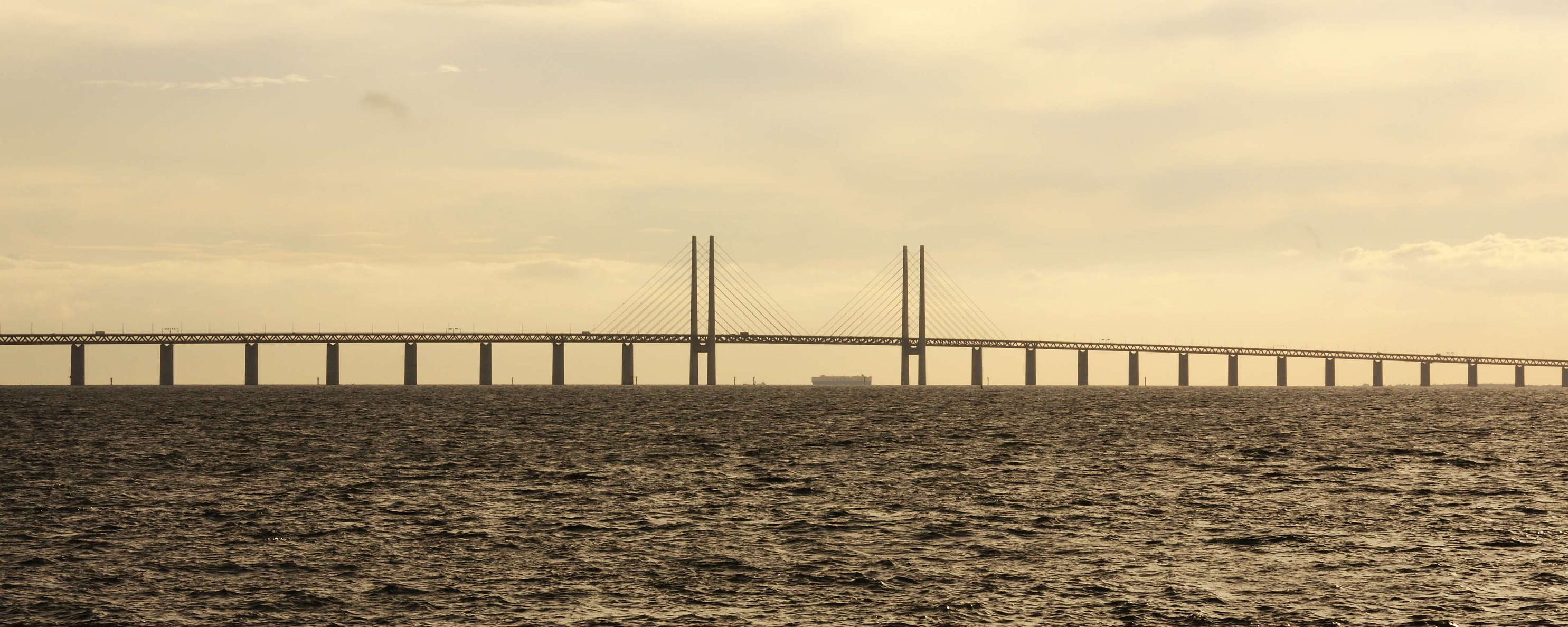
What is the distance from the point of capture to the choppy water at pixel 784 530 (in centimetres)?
2488

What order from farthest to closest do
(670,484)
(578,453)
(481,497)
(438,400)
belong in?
(438,400) → (578,453) → (670,484) → (481,497)

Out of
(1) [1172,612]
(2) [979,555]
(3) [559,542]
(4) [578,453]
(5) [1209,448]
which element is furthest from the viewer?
(5) [1209,448]

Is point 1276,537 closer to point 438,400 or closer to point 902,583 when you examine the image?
point 902,583

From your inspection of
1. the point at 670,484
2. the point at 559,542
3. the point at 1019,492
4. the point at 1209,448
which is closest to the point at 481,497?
the point at 670,484

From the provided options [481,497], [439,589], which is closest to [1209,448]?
[481,497]

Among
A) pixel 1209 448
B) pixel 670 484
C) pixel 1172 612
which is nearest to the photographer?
pixel 1172 612

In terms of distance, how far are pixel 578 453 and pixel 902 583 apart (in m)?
34.9

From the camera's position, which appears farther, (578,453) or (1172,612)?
(578,453)

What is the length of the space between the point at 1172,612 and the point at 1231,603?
138 centimetres

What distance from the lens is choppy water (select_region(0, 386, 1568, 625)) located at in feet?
81.6

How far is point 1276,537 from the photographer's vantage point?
32.7 meters

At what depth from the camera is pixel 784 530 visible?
112 feet

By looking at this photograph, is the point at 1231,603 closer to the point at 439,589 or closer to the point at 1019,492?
the point at 439,589

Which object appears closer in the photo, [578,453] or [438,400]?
[578,453]
